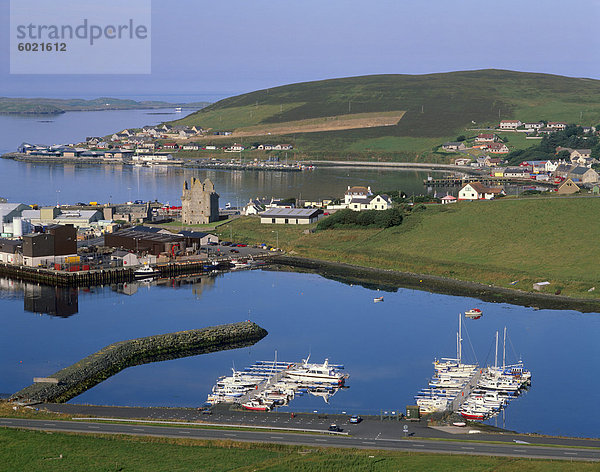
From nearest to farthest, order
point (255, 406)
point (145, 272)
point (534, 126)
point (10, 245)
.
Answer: point (255, 406) → point (145, 272) → point (10, 245) → point (534, 126)

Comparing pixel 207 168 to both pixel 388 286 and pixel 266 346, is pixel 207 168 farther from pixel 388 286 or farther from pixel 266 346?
pixel 266 346

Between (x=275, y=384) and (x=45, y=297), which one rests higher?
(x=45, y=297)

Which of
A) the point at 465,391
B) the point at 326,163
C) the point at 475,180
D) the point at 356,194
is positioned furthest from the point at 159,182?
the point at 465,391

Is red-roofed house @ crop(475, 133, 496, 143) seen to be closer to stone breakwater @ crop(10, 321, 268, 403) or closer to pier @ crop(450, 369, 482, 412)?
stone breakwater @ crop(10, 321, 268, 403)

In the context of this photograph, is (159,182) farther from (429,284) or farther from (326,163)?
(429,284)

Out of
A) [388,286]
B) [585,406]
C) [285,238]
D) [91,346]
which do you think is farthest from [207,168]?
[585,406]
